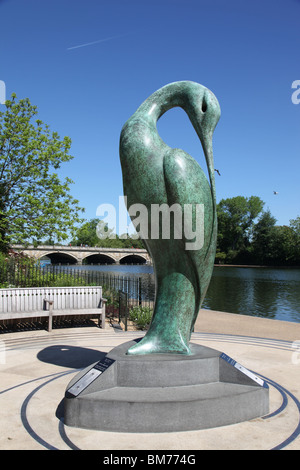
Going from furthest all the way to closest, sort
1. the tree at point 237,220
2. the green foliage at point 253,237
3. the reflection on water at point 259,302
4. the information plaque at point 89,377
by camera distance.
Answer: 1. the tree at point 237,220
2. the green foliage at point 253,237
3. the reflection on water at point 259,302
4. the information plaque at point 89,377

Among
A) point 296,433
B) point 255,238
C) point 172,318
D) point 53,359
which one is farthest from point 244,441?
point 255,238

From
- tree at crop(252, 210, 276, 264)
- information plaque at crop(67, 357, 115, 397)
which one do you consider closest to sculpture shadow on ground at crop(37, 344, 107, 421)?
information plaque at crop(67, 357, 115, 397)

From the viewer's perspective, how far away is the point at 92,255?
72250mm

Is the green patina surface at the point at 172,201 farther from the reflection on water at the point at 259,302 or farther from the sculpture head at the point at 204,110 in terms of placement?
the reflection on water at the point at 259,302

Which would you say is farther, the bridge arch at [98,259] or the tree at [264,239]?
the bridge arch at [98,259]

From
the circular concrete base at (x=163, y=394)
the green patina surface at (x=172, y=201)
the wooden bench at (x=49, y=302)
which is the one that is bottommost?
the circular concrete base at (x=163, y=394)

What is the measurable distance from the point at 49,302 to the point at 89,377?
5037 millimetres

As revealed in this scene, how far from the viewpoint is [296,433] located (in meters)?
3.87

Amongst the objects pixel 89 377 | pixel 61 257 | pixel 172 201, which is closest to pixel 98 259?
pixel 61 257

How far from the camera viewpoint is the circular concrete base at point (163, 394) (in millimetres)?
3947

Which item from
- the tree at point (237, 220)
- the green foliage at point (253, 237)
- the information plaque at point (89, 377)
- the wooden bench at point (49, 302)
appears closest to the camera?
the information plaque at point (89, 377)

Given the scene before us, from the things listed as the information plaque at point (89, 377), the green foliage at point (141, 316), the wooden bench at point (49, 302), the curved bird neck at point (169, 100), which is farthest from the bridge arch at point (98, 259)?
the information plaque at point (89, 377)
